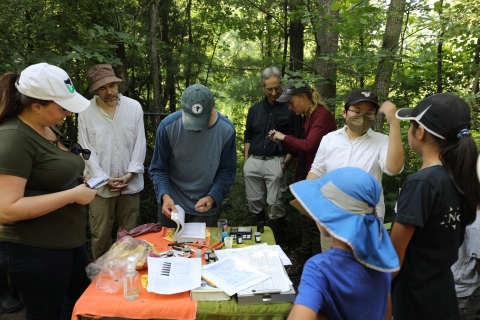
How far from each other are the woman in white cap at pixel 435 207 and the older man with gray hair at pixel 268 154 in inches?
84.9

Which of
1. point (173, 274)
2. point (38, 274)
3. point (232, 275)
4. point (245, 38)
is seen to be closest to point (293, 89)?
point (232, 275)

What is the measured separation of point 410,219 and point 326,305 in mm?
564

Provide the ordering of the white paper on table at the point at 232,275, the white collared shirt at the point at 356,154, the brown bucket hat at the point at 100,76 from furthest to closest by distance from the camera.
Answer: the brown bucket hat at the point at 100,76 < the white collared shirt at the point at 356,154 < the white paper on table at the point at 232,275

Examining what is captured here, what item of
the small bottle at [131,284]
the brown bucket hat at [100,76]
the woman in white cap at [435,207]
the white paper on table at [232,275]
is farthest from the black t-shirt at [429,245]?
the brown bucket hat at [100,76]

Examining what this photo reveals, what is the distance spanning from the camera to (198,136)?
2695 mm

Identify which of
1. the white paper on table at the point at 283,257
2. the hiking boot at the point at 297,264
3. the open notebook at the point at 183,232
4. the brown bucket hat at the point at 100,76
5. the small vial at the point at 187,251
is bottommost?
the hiking boot at the point at 297,264

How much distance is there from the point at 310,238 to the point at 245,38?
370 centimetres

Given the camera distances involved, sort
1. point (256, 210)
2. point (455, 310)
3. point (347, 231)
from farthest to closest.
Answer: point (256, 210)
point (455, 310)
point (347, 231)


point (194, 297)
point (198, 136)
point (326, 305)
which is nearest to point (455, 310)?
point (326, 305)

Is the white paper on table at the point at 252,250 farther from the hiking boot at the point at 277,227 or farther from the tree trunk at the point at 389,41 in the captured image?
the tree trunk at the point at 389,41

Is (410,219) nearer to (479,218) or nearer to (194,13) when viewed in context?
(479,218)

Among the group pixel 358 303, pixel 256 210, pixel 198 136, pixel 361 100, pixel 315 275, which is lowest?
pixel 256 210

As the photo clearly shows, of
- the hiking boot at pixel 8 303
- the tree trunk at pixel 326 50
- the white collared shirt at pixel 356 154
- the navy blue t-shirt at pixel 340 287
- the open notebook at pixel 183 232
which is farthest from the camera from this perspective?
the tree trunk at pixel 326 50

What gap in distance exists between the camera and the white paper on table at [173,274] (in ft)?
5.96
